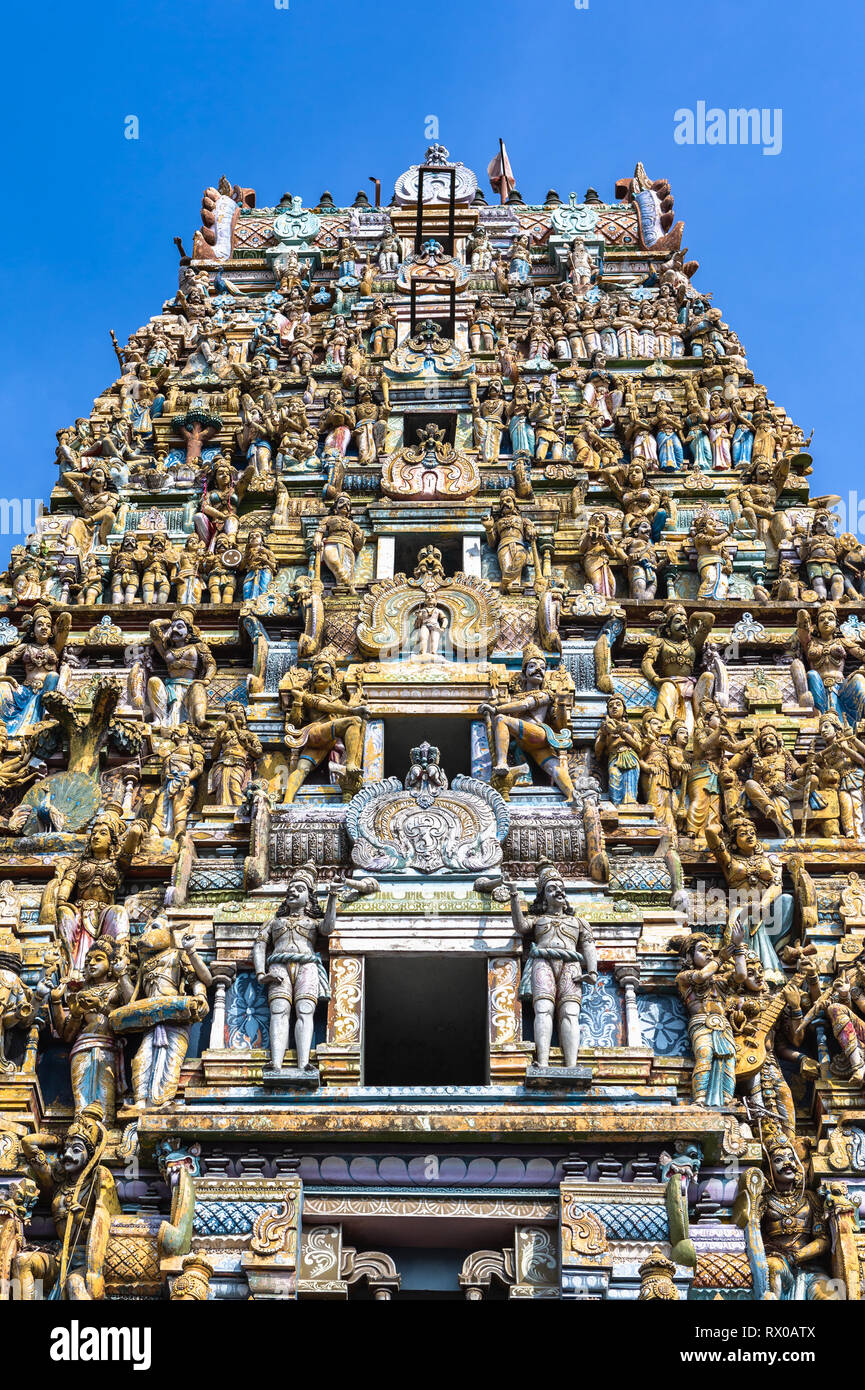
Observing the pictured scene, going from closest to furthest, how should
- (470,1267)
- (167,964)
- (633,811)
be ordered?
(470,1267) → (167,964) → (633,811)

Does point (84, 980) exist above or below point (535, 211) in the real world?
below

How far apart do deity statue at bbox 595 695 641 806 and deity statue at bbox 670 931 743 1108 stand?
8.53ft

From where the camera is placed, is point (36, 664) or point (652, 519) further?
point (652, 519)

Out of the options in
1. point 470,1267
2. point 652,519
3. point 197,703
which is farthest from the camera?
point 652,519

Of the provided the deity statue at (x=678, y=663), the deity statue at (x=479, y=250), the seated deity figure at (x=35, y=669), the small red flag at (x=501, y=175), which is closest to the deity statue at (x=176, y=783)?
the seated deity figure at (x=35, y=669)

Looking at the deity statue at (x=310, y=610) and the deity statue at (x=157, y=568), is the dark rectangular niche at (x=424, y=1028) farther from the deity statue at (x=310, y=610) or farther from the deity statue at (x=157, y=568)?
the deity statue at (x=157, y=568)

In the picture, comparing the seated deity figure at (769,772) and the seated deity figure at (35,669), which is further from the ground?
the seated deity figure at (35,669)

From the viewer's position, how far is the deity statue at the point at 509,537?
78.4 ft

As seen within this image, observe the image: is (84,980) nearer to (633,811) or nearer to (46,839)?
(46,839)

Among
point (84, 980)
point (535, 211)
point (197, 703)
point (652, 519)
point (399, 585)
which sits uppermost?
point (535, 211)

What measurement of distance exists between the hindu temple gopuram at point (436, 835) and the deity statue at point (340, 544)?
4 centimetres
